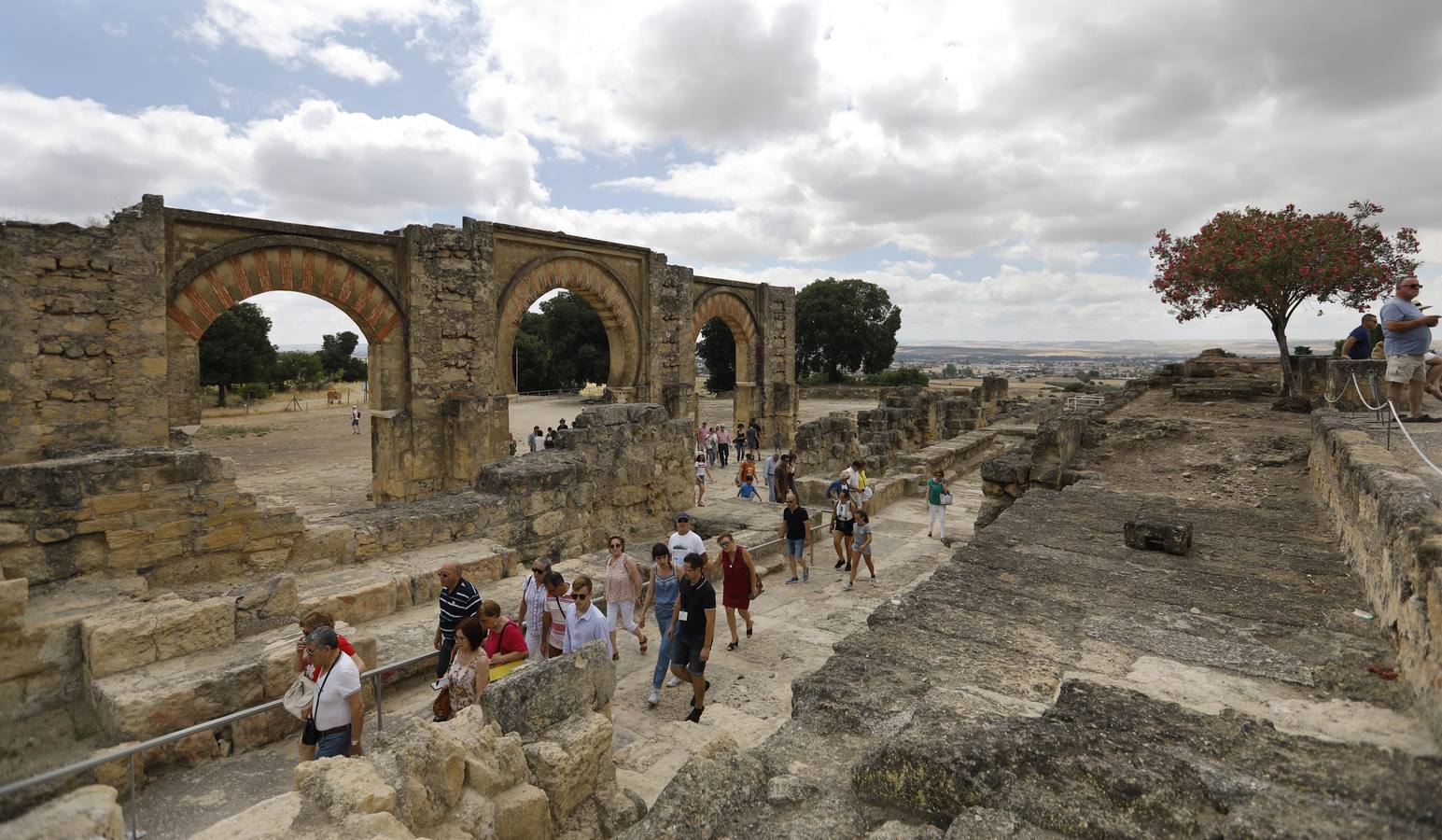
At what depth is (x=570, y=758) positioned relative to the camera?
3422mm

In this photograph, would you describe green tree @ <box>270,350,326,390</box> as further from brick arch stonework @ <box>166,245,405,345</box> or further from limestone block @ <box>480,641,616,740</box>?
limestone block @ <box>480,641,616,740</box>

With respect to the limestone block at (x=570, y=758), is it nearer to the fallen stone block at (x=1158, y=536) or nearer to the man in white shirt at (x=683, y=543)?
the man in white shirt at (x=683, y=543)

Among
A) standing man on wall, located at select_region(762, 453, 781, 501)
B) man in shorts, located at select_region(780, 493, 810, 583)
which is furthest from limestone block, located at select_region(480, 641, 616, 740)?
standing man on wall, located at select_region(762, 453, 781, 501)

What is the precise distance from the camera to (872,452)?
563 inches

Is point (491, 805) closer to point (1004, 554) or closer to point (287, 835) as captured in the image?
point (287, 835)

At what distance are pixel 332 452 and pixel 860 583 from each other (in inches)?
638

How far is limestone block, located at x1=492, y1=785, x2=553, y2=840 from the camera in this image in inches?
123

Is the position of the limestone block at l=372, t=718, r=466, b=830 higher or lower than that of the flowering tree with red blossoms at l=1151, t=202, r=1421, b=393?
lower

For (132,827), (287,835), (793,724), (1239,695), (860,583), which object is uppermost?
(1239,695)

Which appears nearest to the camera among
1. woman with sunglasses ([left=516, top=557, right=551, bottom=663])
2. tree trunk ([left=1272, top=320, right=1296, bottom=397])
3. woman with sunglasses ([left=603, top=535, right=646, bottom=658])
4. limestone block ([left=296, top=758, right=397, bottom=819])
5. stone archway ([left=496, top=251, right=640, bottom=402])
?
limestone block ([left=296, top=758, right=397, bottom=819])

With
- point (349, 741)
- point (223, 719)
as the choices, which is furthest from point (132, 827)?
point (349, 741)

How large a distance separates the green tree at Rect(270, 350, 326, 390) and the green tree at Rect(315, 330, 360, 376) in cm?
493

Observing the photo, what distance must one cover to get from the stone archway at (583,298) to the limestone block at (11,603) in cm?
896

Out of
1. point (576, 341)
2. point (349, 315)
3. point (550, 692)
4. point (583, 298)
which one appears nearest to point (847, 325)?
Answer: point (576, 341)
